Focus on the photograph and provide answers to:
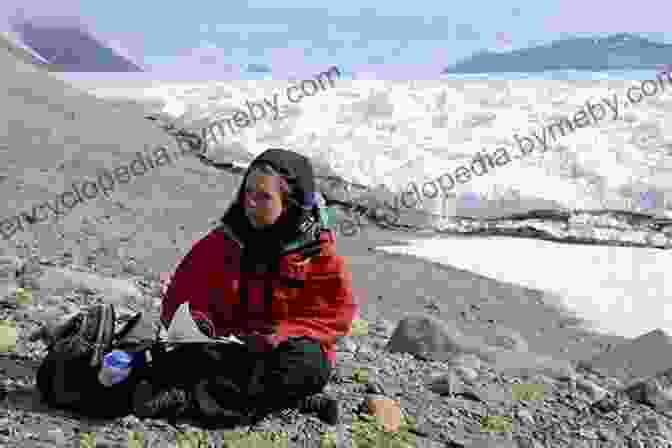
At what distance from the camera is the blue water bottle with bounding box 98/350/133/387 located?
2621 millimetres

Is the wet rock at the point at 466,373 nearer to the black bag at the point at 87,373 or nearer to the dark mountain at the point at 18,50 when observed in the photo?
the black bag at the point at 87,373

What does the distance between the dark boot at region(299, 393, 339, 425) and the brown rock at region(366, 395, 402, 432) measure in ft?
0.65

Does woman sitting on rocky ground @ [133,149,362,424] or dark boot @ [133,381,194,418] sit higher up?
woman sitting on rocky ground @ [133,149,362,424]

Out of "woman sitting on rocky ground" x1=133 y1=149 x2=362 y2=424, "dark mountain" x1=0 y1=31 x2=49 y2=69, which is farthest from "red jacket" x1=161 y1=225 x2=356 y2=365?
"dark mountain" x1=0 y1=31 x2=49 y2=69

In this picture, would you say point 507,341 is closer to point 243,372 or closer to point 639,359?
point 639,359

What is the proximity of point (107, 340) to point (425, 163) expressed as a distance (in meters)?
10.8

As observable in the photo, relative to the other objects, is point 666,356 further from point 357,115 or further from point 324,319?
point 357,115

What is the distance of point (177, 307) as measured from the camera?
285 centimetres

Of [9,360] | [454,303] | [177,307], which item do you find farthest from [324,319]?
[454,303]

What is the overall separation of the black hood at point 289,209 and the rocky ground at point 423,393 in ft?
2.12

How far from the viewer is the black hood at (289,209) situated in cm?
270

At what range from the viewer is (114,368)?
8.64 feet

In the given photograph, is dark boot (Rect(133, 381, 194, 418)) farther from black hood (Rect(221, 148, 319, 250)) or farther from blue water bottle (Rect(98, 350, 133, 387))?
black hood (Rect(221, 148, 319, 250))

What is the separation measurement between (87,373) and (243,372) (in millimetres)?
548
